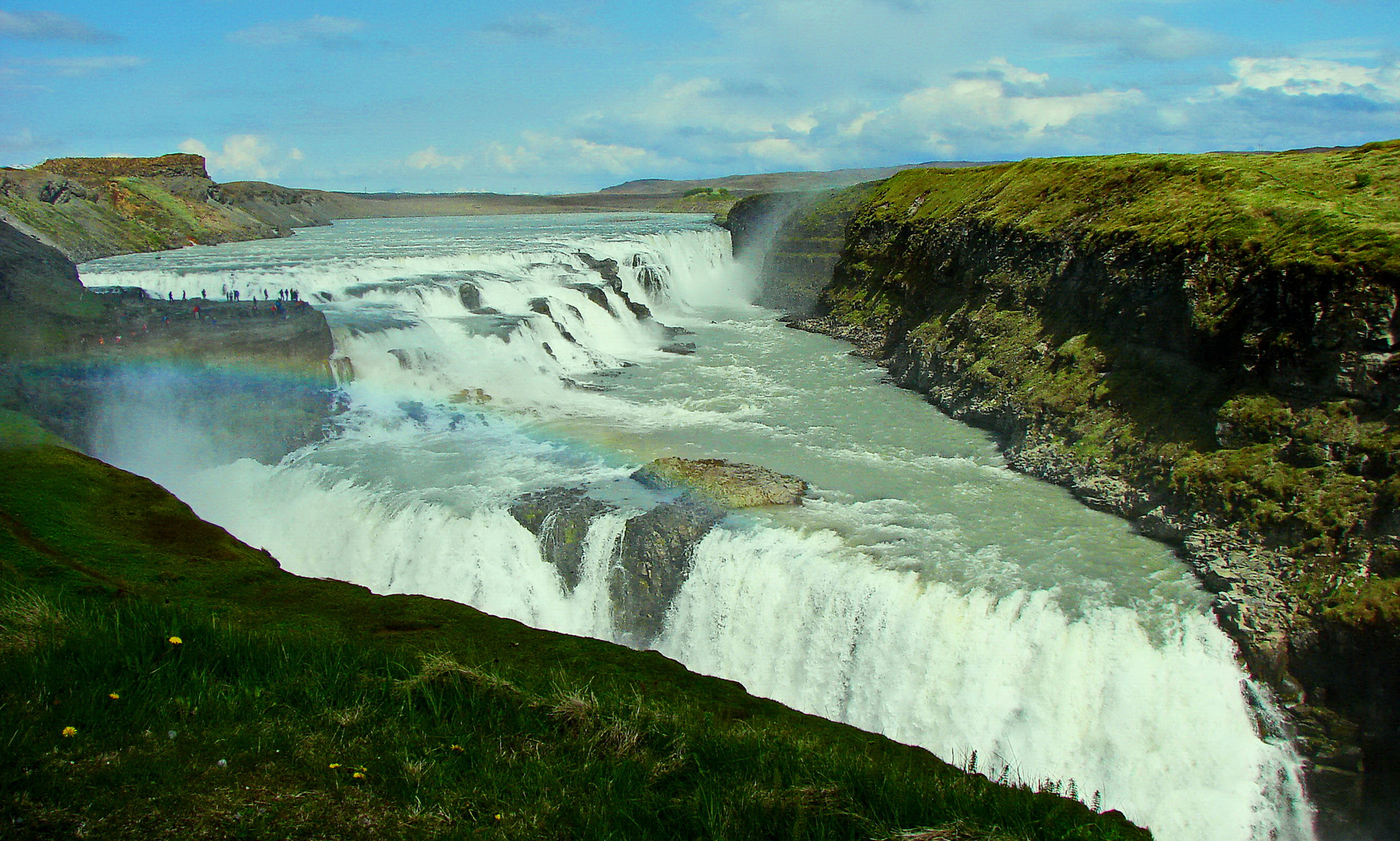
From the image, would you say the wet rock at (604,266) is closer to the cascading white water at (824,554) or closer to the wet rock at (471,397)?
the cascading white water at (824,554)

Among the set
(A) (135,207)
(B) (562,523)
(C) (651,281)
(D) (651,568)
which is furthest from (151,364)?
(A) (135,207)

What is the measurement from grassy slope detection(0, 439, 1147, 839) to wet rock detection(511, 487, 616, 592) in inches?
273

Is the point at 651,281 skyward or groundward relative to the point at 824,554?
skyward

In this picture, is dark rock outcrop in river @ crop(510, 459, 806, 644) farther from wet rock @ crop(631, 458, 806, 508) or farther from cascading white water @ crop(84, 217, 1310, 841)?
cascading white water @ crop(84, 217, 1310, 841)

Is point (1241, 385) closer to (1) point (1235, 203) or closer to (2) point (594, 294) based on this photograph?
(1) point (1235, 203)

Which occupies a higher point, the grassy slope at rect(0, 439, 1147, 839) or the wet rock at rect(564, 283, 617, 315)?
the wet rock at rect(564, 283, 617, 315)

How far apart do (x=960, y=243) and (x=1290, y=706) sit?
19.5 meters

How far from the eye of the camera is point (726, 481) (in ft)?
53.3

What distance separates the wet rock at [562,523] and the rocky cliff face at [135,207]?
142 ft

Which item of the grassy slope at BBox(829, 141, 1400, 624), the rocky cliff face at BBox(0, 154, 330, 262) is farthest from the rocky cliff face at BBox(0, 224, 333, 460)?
the rocky cliff face at BBox(0, 154, 330, 262)

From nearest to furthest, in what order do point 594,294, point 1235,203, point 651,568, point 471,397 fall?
point 651,568 → point 1235,203 → point 471,397 → point 594,294

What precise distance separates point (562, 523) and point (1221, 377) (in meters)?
12.3

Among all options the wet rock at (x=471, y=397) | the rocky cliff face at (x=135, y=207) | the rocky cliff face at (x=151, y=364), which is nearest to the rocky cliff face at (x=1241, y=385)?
the wet rock at (x=471, y=397)

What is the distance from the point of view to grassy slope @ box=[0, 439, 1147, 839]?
472cm
